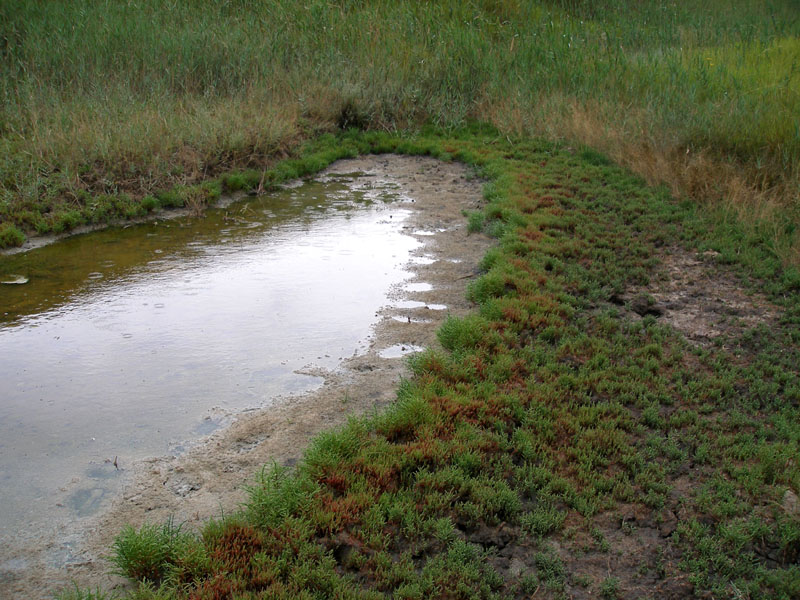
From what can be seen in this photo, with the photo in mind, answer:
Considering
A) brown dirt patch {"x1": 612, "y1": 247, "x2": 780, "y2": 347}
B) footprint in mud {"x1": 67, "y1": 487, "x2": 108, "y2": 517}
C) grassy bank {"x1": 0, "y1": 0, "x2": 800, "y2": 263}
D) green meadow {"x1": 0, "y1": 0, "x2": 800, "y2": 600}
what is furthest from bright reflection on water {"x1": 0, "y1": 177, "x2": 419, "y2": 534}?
brown dirt patch {"x1": 612, "y1": 247, "x2": 780, "y2": 347}

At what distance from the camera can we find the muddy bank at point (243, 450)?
2965 mm

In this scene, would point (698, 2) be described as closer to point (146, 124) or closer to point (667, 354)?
point (146, 124)

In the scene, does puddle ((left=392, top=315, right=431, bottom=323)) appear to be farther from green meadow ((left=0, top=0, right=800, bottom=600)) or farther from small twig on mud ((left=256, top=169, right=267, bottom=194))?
small twig on mud ((left=256, top=169, right=267, bottom=194))

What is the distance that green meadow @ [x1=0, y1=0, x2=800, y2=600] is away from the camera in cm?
305

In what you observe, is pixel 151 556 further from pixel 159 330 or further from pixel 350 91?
pixel 350 91

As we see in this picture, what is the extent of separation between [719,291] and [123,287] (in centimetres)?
561

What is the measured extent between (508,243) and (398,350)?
241 cm

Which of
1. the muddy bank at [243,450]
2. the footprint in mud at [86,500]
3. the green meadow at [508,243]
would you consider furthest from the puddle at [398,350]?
the footprint in mud at [86,500]

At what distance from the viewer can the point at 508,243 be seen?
6941mm

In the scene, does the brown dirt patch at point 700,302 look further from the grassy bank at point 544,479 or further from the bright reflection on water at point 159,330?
the bright reflection on water at point 159,330

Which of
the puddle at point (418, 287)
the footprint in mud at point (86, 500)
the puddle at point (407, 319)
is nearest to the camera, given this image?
the footprint in mud at point (86, 500)

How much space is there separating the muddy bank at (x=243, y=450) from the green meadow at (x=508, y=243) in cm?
18

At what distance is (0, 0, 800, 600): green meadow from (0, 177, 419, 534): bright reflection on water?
81cm

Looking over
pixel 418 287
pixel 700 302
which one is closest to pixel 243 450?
pixel 418 287
